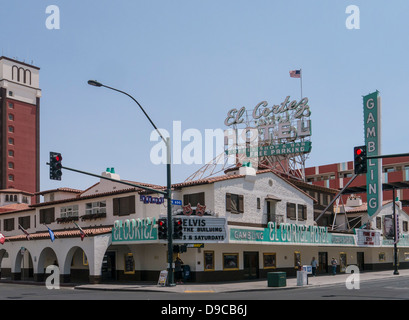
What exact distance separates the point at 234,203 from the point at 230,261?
4379 mm

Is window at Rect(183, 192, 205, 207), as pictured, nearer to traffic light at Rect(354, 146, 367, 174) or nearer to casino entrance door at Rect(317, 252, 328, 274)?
casino entrance door at Rect(317, 252, 328, 274)

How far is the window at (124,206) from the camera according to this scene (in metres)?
42.7

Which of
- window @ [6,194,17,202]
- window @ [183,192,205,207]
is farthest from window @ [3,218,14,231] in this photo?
window @ [183,192,205,207]

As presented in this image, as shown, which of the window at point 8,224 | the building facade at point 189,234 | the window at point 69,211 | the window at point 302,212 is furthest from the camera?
the window at point 8,224

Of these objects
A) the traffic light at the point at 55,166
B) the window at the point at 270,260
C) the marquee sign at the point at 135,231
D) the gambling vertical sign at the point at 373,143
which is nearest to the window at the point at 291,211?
the window at the point at 270,260

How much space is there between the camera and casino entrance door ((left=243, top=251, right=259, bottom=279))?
42.7 m

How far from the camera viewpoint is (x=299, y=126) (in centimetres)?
6247

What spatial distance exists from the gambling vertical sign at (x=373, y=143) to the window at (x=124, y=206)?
23.9 m

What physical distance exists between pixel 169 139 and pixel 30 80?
87.3 metres

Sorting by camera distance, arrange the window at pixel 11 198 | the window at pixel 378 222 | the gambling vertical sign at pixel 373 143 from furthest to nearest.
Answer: the window at pixel 11 198
the window at pixel 378 222
the gambling vertical sign at pixel 373 143

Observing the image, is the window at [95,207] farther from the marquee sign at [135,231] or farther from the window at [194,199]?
the window at [194,199]

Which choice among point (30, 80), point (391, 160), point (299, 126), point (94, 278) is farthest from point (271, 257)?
point (30, 80)
